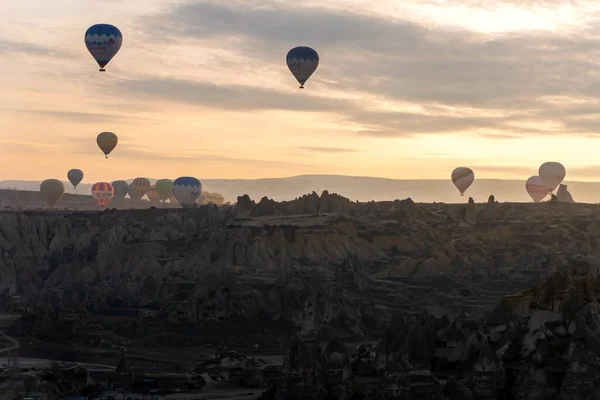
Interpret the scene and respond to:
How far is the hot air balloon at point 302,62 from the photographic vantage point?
196125mm

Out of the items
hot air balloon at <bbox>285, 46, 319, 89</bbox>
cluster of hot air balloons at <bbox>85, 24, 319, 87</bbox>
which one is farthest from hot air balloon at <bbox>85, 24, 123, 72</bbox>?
hot air balloon at <bbox>285, 46, 319, 89</bbox>

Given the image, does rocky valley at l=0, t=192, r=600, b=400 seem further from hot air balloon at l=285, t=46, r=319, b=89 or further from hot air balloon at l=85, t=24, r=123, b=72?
hot air balloon at l=85, t=24, r=123, b=72

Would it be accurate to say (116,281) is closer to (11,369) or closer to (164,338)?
(164,338)

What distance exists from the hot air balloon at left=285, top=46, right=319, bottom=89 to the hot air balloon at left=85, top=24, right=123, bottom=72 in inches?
1073

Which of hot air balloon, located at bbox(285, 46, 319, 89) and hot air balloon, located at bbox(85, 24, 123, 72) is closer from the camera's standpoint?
hot air balloon, located at bbox(85, 24, 123, 72)

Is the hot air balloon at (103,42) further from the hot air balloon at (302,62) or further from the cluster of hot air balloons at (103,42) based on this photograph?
the hot air balloon at (302,62)

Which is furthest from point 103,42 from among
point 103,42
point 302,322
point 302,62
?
point 302,322

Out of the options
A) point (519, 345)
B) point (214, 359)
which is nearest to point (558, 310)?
point (519, 345)

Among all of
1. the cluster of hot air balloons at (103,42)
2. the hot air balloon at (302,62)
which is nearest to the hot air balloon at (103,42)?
the cluster of hot air balloons at (103,42)

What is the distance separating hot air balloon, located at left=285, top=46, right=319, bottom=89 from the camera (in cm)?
19612

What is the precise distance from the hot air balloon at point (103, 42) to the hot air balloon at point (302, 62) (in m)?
27.3

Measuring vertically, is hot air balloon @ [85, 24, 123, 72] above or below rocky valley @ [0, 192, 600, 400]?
above

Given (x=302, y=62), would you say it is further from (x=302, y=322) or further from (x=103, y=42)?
(x=302, y=322)

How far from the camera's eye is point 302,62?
196m
